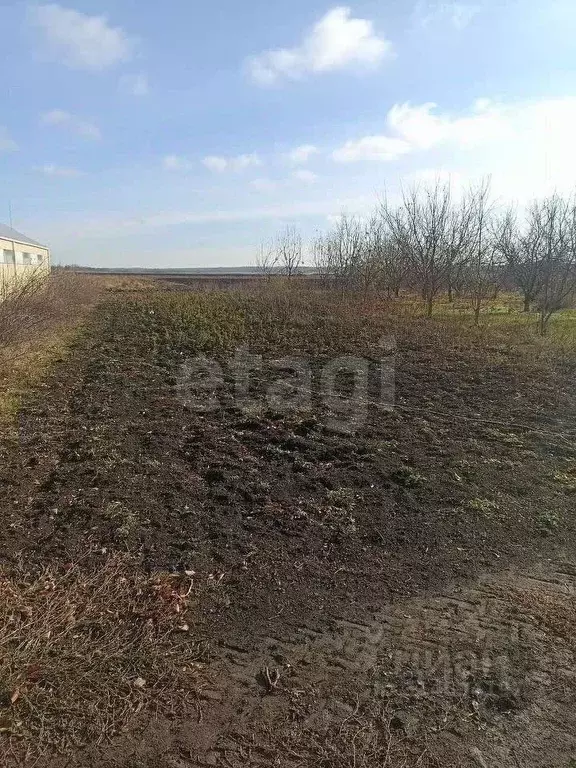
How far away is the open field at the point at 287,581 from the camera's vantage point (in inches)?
73.4

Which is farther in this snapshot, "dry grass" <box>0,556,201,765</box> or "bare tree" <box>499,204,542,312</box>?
"bare tree" <box>499,204,542,312</box>

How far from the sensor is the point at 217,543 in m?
3.11

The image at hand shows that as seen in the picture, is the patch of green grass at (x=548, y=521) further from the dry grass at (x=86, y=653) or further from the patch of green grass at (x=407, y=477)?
the dry grass at (x=86, y=653)

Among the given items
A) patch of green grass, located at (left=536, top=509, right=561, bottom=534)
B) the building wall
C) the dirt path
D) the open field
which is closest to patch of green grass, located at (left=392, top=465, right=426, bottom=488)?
the open field

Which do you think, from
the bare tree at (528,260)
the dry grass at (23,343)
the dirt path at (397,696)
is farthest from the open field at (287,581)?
the bare tree at (528,260)

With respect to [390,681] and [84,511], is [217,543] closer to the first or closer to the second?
[84,511]

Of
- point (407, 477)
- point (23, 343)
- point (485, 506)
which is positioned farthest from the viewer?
point (23, 343)

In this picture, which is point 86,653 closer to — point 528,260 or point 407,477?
point 407,477

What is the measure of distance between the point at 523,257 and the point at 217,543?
17008 mm

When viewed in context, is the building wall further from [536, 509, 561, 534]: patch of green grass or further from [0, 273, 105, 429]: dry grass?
[536, 509, 561, 534]: patch of green grass

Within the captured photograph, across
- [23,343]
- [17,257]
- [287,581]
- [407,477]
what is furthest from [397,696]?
[17,257]

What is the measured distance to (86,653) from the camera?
7.04 ft

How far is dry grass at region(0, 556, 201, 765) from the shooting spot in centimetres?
185

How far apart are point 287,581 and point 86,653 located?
1.06 metres
